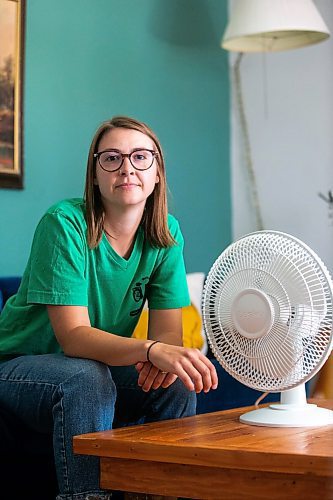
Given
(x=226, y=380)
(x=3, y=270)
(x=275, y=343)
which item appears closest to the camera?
(x=275, y=343)

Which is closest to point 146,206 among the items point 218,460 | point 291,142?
point 218,460

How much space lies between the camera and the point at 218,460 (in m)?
1.50

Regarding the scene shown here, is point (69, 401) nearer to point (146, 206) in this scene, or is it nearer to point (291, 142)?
point (146, 206)

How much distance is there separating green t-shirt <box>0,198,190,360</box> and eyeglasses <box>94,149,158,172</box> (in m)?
0.11

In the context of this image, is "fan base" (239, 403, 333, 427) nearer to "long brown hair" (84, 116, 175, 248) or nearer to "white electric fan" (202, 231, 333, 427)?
"white electric fan" (202, 231, 333, 427)

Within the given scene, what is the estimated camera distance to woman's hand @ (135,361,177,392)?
179cm

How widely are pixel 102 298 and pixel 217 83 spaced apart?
2.37m

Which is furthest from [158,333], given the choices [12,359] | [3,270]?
[3,270]

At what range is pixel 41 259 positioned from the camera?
195 cm

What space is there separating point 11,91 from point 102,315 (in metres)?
1.33

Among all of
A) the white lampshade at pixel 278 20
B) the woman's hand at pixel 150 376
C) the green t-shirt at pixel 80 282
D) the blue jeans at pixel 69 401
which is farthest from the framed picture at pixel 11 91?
the woman's hand at pixel 150 376

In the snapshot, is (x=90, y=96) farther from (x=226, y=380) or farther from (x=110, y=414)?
(x=110, y=414)

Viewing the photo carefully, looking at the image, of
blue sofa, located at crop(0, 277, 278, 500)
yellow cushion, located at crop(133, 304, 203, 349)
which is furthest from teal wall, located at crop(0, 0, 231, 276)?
blue sofa, located at crop(0, 277, 278, 500)

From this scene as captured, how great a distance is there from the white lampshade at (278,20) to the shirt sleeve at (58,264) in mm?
1812
